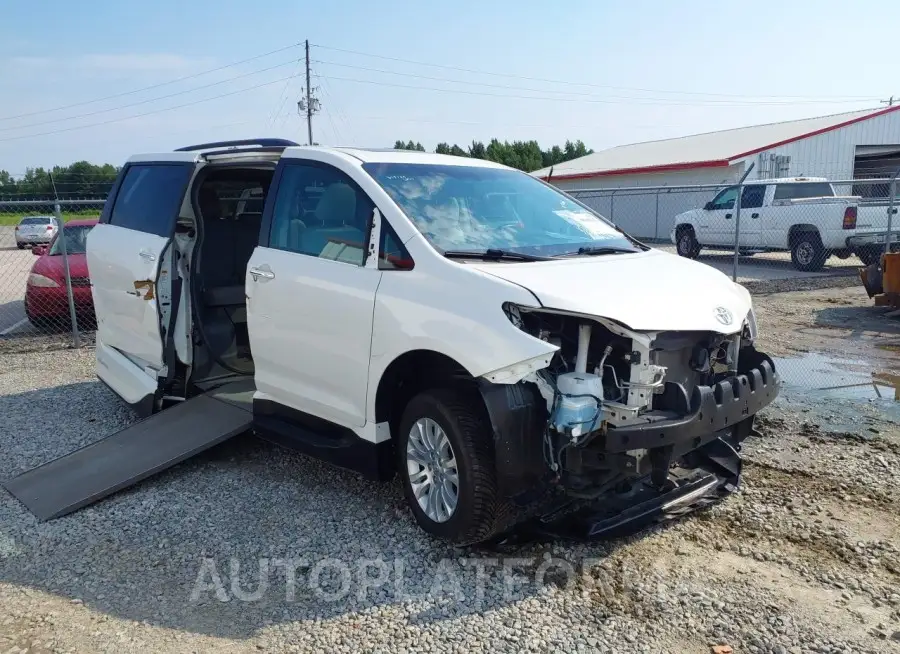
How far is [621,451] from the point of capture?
3.52m

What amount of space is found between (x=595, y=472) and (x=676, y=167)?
25584mm

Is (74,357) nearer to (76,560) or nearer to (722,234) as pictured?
(76,560)

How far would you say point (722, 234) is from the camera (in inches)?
719

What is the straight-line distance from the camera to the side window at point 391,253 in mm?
4168

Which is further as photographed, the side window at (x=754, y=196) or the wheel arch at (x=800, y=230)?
the side window at (x=754, y=196)

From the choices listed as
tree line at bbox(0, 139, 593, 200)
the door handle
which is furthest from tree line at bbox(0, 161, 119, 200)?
the door handle

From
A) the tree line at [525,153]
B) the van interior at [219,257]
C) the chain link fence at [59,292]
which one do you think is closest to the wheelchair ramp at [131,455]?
the van interior at [219,257]

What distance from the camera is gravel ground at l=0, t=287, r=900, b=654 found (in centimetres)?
336

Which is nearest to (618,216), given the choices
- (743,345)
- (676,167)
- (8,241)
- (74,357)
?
(676,167)

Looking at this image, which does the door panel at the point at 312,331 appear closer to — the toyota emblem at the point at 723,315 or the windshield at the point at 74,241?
the toyota emblem at the point at 723,315

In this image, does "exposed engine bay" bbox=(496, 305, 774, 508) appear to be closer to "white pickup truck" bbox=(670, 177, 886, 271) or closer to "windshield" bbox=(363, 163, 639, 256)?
"windshield" bbox=(363, 163, 639, 256)

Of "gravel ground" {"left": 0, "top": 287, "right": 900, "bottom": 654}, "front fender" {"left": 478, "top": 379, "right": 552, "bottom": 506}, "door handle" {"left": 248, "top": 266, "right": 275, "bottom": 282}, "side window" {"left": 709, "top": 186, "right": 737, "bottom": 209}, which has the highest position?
"side window" {"left": 709, "top": 186, "right": 737, "bottom": 209}

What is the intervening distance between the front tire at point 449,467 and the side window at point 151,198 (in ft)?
9.83

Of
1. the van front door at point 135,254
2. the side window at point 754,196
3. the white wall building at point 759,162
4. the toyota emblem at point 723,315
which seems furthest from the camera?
the white wall building at point 759,162
